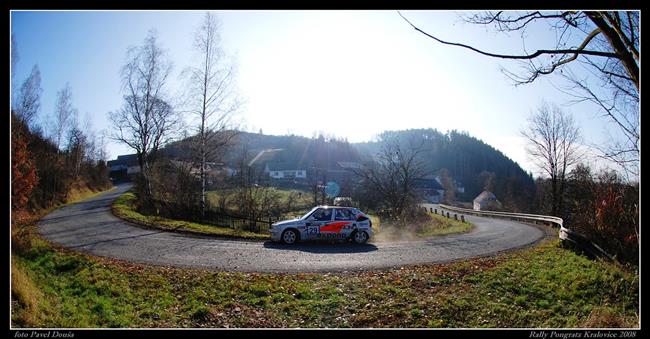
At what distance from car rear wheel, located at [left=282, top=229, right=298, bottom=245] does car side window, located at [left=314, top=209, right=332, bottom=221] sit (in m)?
1.07

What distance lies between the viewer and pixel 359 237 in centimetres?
1476

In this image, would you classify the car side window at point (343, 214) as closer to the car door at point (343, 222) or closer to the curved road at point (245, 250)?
the car door at point (343, 222)

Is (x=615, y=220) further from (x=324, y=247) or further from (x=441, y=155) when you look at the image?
(x=441, y=155)

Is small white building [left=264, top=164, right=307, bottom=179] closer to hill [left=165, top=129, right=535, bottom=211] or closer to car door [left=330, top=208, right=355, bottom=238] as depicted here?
hill [left=165, top=129, right=535, bottom=211]

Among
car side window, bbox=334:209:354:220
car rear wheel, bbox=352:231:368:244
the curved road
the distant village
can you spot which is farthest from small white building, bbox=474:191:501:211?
car side window, bbox=334:209:354:220

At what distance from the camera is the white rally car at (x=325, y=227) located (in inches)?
550

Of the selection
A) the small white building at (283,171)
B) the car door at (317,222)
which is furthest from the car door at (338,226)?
the small white building at (283,171)

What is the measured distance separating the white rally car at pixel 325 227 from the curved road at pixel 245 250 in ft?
1.31

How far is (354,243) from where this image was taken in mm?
14742

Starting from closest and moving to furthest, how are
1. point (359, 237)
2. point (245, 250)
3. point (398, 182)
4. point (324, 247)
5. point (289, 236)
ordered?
1. point (245, 250)
2. point (324, 247)
3. point (289, 236)
4. point (359, 237)
5. point (398, 182)

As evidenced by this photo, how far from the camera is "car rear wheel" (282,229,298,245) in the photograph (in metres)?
13.9

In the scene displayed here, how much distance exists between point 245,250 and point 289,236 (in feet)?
6.76

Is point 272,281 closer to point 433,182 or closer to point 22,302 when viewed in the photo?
point 22,302

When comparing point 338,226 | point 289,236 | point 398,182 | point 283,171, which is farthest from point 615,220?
point 283,171
